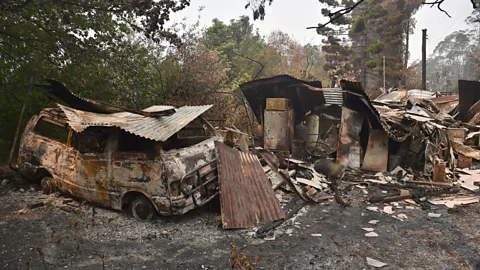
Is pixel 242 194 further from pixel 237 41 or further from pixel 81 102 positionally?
pixel 237 41

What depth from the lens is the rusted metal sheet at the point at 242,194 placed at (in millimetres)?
5160

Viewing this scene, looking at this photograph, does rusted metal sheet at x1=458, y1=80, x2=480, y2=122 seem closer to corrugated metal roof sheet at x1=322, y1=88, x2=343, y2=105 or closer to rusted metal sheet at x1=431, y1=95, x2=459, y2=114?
rusted metal sheet at x1=431, y1=95, x2=459, y2=114

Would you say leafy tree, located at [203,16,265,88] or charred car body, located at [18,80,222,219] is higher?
leafy tree, located at [203,16,265,88]

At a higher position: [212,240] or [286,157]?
[286,157]

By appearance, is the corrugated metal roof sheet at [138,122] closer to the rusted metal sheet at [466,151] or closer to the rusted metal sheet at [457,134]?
the rusted metal sheet at [466,151]

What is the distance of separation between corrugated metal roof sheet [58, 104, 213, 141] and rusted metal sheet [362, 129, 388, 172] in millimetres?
5125

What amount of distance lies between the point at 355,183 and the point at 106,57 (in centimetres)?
676

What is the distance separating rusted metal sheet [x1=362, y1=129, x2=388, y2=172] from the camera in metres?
9.03

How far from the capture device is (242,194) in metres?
5.50

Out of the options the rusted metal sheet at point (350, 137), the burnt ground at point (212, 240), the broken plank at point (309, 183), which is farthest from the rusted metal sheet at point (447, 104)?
the broken plank at point (309, 183)

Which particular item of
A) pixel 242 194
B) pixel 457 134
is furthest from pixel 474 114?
pixel 242 194

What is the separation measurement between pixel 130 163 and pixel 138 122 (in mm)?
726

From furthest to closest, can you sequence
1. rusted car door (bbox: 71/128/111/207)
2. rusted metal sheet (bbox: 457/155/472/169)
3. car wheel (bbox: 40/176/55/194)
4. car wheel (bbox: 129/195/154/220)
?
rusted metal sheet (bbox: 457/155/472/169)
car wheel (bbox: 40/176/55/194)
rusted car door (bbox: 71/128/111/207)
car wheel (bbox: 129/195/154/220)

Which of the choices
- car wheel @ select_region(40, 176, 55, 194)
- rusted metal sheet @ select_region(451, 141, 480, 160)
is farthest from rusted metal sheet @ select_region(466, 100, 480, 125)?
car wheel @ select_region(40, 176, 55, 194)
